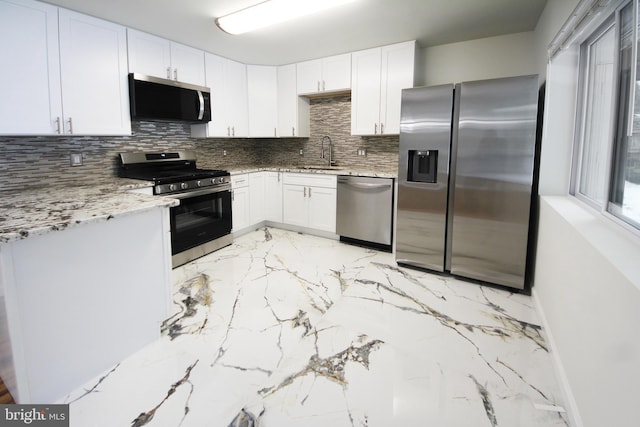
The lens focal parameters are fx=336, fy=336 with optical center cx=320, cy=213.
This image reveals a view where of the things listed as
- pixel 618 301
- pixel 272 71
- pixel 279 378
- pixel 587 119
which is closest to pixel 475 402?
pixel 618 301

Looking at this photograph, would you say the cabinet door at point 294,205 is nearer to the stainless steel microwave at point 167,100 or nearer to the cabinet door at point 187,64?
the stainless steel microwave at point 167,100

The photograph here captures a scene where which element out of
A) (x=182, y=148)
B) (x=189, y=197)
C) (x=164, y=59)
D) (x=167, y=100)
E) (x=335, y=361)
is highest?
(x=164, y=59)

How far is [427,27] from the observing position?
3.19m

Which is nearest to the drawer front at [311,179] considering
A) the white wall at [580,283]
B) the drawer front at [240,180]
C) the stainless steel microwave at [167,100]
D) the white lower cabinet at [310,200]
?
the white lower cabinet at [310,200]

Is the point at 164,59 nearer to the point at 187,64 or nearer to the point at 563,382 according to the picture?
the point at 187,64

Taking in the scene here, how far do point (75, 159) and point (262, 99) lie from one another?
7.74 ft

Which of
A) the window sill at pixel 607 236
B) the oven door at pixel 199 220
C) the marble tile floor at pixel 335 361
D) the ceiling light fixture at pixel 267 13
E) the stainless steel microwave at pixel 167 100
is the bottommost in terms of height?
the marble tile floor at pixel 335 361

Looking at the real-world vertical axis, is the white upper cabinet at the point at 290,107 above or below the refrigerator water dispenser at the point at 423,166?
above

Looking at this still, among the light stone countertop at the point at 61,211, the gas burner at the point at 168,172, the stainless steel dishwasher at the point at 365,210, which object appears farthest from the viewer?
the stainless steel dishwasher at the point at 365,210

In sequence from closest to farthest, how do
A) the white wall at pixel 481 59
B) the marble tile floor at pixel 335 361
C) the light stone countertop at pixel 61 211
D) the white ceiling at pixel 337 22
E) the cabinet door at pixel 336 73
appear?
the light stone countertop at pixel 61 211 < the marble tile floor at pixel 335 361 < the white ceiling at pixel 337 22 < the white wall at pixel 481 59 < the cabinet door at pixel 336 73

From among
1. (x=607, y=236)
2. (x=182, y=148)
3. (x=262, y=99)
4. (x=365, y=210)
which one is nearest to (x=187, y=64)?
(x=182, y=148)

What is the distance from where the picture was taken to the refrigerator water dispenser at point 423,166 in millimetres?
3115

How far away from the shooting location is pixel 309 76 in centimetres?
435

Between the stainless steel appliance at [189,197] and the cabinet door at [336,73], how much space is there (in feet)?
5.51
